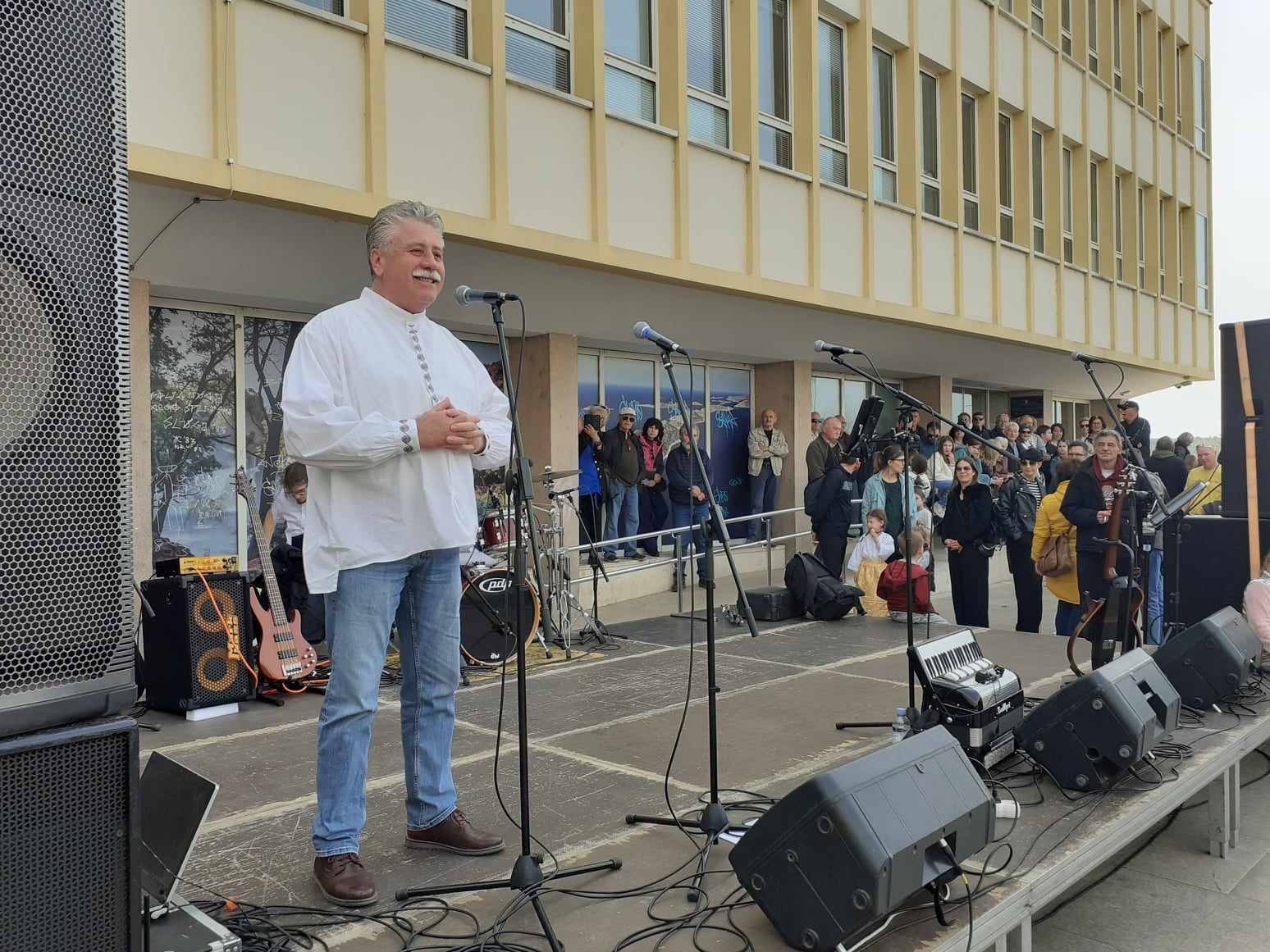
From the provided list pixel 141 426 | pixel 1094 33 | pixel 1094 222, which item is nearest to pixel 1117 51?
pixel 1094 33

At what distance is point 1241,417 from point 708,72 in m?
7.43

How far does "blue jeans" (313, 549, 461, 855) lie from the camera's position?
284 centimetres

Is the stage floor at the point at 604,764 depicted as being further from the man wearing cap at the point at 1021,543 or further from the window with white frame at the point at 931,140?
the window with white frame at the point at 931,140

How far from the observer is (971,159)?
15891mm

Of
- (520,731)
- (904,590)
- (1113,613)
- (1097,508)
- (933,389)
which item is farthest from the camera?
(933,389)

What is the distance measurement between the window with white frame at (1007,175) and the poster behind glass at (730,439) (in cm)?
567

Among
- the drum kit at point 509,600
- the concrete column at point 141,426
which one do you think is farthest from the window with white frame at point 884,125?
the concrete column at point 141,426

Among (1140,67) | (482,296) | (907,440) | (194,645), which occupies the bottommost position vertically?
(194,645)

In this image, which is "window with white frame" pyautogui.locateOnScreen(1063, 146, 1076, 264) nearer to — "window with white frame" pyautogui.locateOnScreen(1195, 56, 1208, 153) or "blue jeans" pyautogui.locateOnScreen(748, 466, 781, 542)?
"window with white frame" pyautogui.locateOnScreen(1195, 56, 1208, 153)

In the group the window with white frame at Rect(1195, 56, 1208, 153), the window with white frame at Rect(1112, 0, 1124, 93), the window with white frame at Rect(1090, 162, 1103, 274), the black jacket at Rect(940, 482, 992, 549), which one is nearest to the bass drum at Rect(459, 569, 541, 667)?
the black jacket at Rect(940, 482, 992, 549)

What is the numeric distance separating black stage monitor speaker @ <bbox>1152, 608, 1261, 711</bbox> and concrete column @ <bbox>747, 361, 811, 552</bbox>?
8952 millimetres

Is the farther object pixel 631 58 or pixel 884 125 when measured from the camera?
pixel 884 125

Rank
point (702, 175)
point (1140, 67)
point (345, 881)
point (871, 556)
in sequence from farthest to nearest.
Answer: point (1140, 67) → point (702, 175) → point (871, 556) → point (345, 881)

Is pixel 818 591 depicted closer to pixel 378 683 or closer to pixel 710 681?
pixel 710 681
